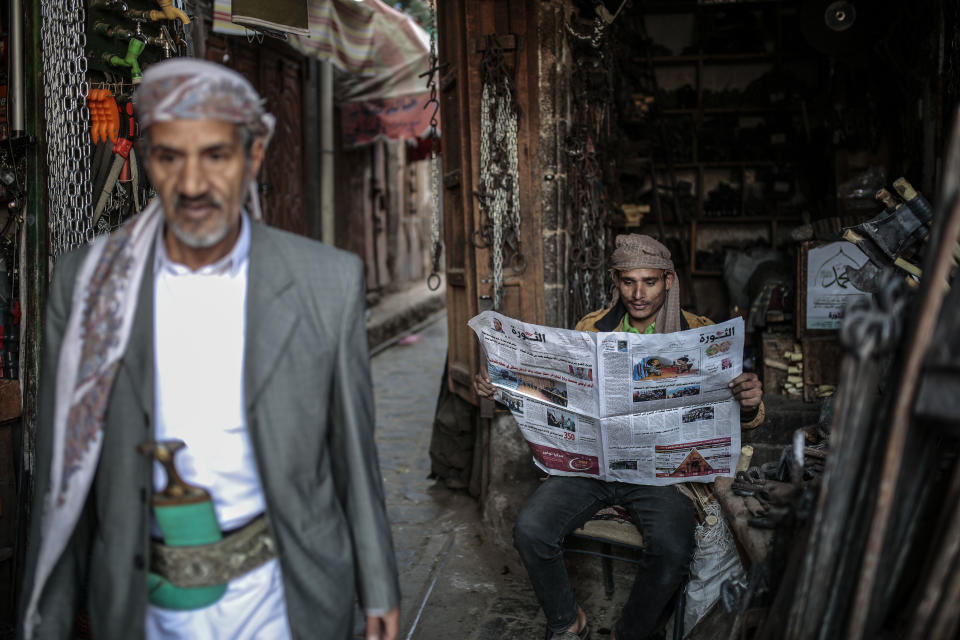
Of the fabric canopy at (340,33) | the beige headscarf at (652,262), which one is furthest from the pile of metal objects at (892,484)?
the fabric canopy at (340,33)

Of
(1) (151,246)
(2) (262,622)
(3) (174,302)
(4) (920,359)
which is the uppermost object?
(1) (151,246)

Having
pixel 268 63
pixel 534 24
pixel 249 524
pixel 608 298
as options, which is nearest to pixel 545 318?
pixel 608 298

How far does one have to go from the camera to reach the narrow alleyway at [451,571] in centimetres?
323

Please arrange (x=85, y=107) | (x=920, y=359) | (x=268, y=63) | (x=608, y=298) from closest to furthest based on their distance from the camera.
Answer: (x=920, y=359), (x=85, y=107), (x=608, y=298), (x=268, y=63)

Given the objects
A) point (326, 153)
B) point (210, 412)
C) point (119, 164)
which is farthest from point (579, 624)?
point (326, 153)

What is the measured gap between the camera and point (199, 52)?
464 cm

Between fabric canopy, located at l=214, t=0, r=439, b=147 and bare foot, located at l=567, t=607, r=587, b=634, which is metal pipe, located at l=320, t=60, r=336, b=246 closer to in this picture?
fabric canopy, located at l=214, t=0, r=439, b=147

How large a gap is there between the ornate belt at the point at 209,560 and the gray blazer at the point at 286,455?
2.1 inches

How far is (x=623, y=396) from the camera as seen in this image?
2736 mm

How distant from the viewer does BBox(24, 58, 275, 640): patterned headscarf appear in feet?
4.84

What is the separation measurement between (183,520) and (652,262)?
207 cm

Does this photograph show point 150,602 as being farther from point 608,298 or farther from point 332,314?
point 608,298

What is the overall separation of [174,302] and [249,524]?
1.55 feet

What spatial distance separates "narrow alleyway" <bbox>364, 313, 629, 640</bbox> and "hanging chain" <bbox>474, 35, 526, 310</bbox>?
4.17 ft
